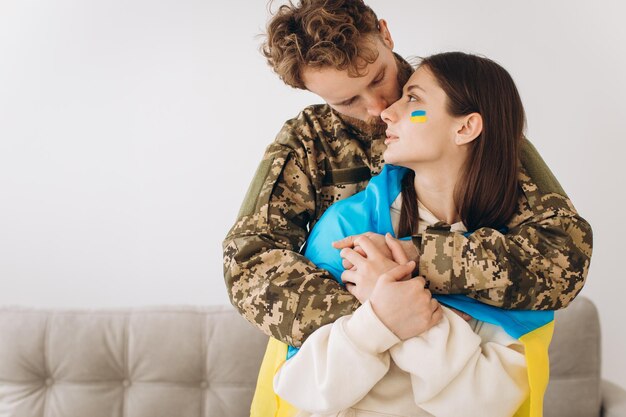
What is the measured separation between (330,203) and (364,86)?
0.29 meters

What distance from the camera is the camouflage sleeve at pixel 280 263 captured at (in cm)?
140

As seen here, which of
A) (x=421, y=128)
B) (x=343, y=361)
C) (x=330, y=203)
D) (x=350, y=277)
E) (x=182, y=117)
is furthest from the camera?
(x=182, y=117)

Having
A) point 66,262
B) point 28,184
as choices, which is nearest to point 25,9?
point 28,184

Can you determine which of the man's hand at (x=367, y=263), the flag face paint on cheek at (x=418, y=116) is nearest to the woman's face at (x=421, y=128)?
the flag face paint on cheek at (x=418, y=116)

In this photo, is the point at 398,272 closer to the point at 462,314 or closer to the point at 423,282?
the point at 423,282

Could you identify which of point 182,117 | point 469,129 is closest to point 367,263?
point 469,129

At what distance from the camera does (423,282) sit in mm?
1364

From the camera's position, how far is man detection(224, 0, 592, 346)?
4.55 ft

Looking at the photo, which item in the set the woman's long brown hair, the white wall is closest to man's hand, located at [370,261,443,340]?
the woman's long brown hair

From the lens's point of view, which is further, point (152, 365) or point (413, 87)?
point (152, 365)

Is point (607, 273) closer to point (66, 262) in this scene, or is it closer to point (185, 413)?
point (185, 413)

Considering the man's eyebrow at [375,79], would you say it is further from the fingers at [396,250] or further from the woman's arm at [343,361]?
the woman's arm at [343,361]

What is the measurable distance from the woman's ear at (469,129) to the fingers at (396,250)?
29 cm

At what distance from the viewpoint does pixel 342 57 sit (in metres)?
1.51
